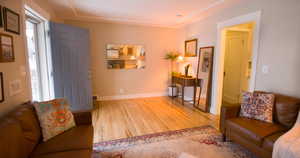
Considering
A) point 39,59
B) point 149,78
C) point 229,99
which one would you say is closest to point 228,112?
point 229,99

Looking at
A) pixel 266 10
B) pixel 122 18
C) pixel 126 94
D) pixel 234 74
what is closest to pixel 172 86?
pixel 126 94

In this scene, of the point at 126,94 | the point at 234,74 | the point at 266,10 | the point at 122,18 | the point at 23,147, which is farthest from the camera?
the point at 126,94

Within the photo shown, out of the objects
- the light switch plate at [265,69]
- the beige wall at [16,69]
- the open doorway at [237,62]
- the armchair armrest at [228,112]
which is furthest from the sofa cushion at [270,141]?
the beige wall at [16,69]

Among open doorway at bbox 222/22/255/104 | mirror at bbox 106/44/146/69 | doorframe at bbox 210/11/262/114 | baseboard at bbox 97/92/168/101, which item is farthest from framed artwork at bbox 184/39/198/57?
baseboard at bbox 97/92/168/101

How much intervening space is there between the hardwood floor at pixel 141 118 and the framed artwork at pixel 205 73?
0.32 meters

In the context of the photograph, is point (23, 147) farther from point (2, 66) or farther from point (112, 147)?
point (112, 147)

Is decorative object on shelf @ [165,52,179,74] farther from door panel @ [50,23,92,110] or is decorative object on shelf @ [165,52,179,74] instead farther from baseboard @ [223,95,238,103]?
door panel @ [50,23,92,110]

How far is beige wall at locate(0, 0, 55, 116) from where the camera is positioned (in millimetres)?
1679

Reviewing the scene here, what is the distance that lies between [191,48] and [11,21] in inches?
151

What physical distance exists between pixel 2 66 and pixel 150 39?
12.4 feet

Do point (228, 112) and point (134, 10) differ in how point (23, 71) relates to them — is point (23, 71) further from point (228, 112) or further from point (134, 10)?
point (228, 112)

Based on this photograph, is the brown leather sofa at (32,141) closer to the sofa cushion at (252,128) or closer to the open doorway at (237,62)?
the sofa cushion at (252,128)

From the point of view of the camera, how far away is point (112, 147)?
2.20 m

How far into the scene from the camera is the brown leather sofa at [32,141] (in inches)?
47.4
